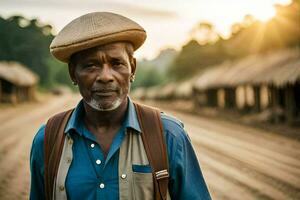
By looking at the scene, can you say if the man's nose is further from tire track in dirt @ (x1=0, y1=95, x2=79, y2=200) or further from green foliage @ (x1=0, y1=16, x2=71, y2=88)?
green foliage @ (x1=0, y1=16, x2=71, y2=88)

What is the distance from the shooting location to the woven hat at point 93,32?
7.89 feet

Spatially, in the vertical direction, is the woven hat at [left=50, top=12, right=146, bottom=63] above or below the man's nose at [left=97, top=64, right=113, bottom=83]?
above

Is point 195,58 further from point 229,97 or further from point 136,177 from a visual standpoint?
point 136,177

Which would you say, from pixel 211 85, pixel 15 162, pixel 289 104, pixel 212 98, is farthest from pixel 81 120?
pixel 212 98

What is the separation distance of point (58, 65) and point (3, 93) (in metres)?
82.9

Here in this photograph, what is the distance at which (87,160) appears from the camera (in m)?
2.40

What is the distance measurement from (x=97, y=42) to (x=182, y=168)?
0.81 m

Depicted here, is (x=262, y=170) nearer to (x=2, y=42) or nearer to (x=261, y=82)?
(x=261, y=82)

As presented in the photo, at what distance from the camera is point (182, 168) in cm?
238

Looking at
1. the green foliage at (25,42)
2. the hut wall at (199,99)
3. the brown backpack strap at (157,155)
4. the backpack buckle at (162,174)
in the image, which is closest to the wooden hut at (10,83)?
the green foliage at (25,42)

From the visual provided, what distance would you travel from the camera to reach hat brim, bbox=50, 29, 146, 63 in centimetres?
240

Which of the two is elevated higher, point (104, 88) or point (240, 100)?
point (104, 88)

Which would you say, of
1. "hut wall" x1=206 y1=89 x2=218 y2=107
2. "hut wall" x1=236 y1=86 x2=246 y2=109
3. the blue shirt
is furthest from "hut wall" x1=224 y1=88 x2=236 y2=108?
the blue shirt

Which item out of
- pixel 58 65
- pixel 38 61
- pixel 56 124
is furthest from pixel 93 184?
pixel 58 65
